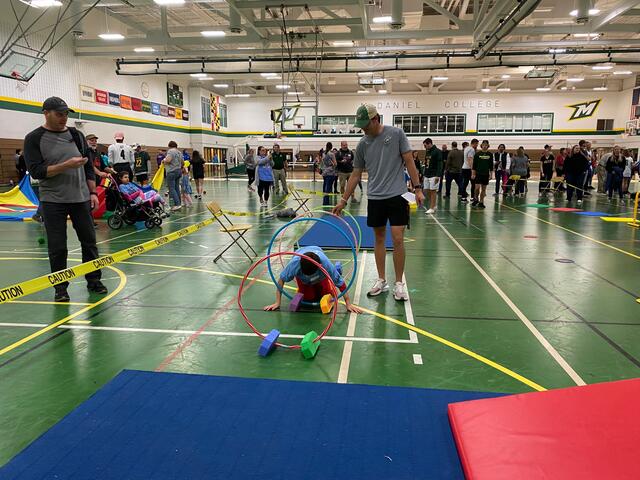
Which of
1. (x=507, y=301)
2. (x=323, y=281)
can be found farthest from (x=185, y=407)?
(x=507, y=301)

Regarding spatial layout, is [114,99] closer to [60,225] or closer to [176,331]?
[60,225]

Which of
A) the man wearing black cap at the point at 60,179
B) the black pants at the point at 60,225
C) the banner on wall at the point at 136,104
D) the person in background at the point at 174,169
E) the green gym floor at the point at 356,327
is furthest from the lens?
the banner on wall at the point at 136,104

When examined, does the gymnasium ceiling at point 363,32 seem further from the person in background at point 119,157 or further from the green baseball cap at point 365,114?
the green baseball cap at point 365,114

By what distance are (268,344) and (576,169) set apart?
1638cm

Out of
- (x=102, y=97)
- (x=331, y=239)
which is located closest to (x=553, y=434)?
(x=331, y=239)

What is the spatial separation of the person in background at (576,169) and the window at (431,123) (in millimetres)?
23074

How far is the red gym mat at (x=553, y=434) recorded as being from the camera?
1984 millimetres

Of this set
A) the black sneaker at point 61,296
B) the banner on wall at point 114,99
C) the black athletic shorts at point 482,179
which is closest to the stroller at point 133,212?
the black sneaker at point 61,296

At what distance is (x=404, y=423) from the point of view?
2.48m

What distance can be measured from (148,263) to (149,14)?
18810 mm

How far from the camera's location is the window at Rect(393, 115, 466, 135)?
38438 mm

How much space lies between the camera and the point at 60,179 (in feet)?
14.9

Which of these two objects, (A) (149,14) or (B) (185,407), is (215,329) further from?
(A) (149,14)

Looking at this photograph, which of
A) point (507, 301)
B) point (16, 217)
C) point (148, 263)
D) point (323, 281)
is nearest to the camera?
point (323, 281)
